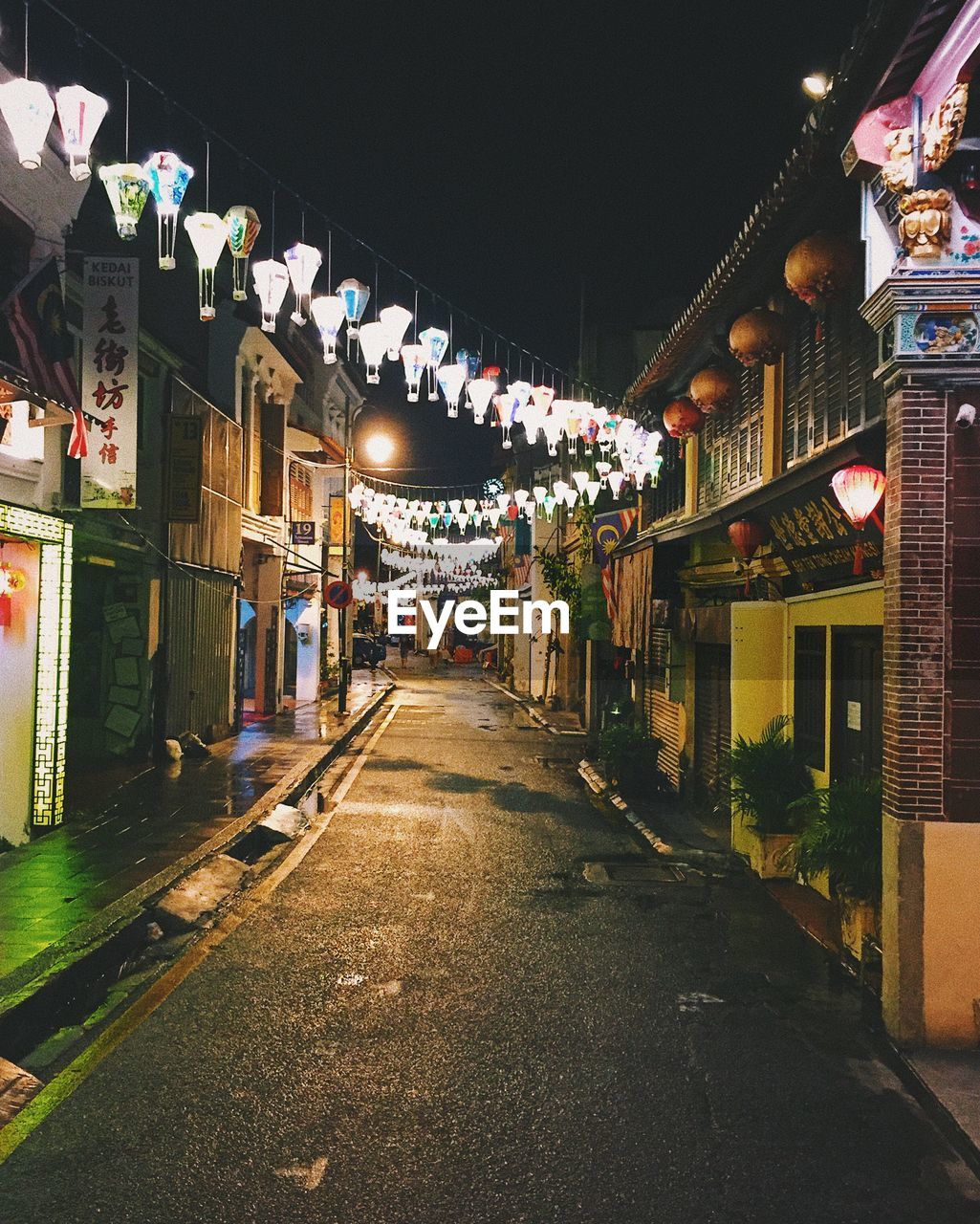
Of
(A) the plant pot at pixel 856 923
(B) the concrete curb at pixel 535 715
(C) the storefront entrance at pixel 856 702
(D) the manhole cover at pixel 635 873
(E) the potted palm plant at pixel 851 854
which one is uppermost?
(C) the storefront entrance at pixel 856 702

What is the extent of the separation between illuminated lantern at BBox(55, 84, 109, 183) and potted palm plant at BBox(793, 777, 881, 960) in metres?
8.19

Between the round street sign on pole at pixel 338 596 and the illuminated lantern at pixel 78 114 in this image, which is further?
the round street sign on pole at pixel 338 596

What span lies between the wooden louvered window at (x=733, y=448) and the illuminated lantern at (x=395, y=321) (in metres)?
4.80

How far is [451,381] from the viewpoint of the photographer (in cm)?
1489

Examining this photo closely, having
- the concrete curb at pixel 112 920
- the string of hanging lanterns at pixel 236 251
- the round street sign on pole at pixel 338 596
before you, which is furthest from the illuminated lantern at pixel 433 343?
the round street sign on pole at pixel 338 596

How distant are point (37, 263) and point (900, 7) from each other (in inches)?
376

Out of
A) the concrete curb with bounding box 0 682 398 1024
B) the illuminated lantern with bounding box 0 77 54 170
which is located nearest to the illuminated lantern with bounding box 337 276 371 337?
the illuminated lantern with bounding box 0 77 54 170

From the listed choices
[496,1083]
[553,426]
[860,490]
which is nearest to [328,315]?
[553,426]

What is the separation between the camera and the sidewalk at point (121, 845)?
27.7 feet

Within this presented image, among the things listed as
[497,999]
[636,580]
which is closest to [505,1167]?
[497,999]

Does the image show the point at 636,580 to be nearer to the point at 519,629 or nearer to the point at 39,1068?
the point at 39,1068

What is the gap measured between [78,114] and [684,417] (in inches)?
388

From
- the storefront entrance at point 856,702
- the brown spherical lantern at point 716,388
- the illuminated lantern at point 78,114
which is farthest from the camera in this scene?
the brown spherical lantern at point 716,388

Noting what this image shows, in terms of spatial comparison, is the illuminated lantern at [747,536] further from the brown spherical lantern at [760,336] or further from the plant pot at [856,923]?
the plant pot at [856,923]
